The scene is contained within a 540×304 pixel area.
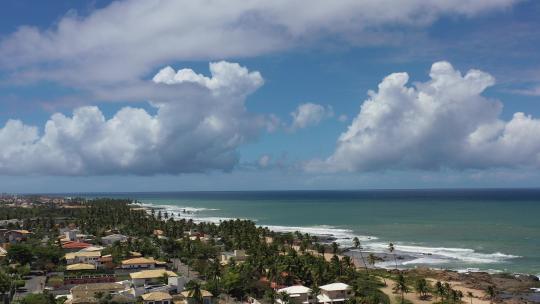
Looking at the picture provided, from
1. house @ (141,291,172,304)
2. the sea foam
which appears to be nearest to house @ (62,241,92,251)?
house @ (141,291,172,304)

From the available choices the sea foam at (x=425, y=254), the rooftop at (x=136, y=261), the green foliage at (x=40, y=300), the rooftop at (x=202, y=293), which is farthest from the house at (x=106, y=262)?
the sea foam at (x=425, y=254)

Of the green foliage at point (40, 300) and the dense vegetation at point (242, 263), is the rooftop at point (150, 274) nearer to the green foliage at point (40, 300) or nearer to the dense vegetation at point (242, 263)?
the dense vegetation at point (242, 263)

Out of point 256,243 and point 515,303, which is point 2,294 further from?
point 515,303

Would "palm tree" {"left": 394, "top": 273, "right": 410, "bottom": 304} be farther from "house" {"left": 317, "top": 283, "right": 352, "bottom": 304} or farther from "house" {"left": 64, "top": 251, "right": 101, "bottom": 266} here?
"house" {"left": 64, "top": 251, "right": 101, "bottom": 266}

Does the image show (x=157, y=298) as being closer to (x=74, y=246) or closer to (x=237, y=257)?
(x=237, y=257)

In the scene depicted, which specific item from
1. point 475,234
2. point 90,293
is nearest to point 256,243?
point 90,293

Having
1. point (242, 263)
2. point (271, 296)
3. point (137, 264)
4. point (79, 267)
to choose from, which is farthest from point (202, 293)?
point (79, 267)
